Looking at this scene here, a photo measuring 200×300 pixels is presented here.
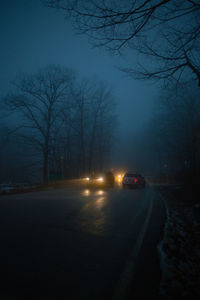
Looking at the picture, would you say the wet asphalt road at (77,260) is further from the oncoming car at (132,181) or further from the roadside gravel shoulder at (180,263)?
the oncoming car at (132,181)

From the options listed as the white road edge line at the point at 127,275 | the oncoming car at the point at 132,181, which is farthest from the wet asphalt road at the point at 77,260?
the oncoming car at the point at 132,181

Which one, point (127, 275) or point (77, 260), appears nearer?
point (127, 275)

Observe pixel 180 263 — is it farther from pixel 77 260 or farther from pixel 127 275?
pixel 77 260

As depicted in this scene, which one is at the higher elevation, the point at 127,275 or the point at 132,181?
the point at 132,181

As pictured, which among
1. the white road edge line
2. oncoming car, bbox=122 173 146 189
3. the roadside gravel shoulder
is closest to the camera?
the white road edge line

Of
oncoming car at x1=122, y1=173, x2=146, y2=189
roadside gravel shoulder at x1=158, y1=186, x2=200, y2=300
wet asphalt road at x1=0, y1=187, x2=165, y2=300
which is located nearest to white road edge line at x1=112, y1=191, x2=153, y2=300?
wet asphalt road at x1=0, y1=187, x2=165, y2=300

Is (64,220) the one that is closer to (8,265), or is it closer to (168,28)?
(8,265)

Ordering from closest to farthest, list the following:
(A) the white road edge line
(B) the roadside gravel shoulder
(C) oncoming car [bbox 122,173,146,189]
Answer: (A) the white road edge line < (B) the roadside gravel shoulder < (C) oncoming car [bbox 122,173,146,189]

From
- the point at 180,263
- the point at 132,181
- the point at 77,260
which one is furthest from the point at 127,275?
the point at 132,181

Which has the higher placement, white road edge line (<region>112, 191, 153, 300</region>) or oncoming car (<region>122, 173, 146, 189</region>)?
oncoming car (<region>122, 173, 146, 189</region>)

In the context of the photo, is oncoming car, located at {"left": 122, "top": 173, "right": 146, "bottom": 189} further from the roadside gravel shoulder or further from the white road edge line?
the white road edge line

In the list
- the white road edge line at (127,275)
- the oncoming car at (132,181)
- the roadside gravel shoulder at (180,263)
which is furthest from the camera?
the oncoming car at (132,181)

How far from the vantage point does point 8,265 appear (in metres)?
2.86

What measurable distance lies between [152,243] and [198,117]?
18.9 metres
